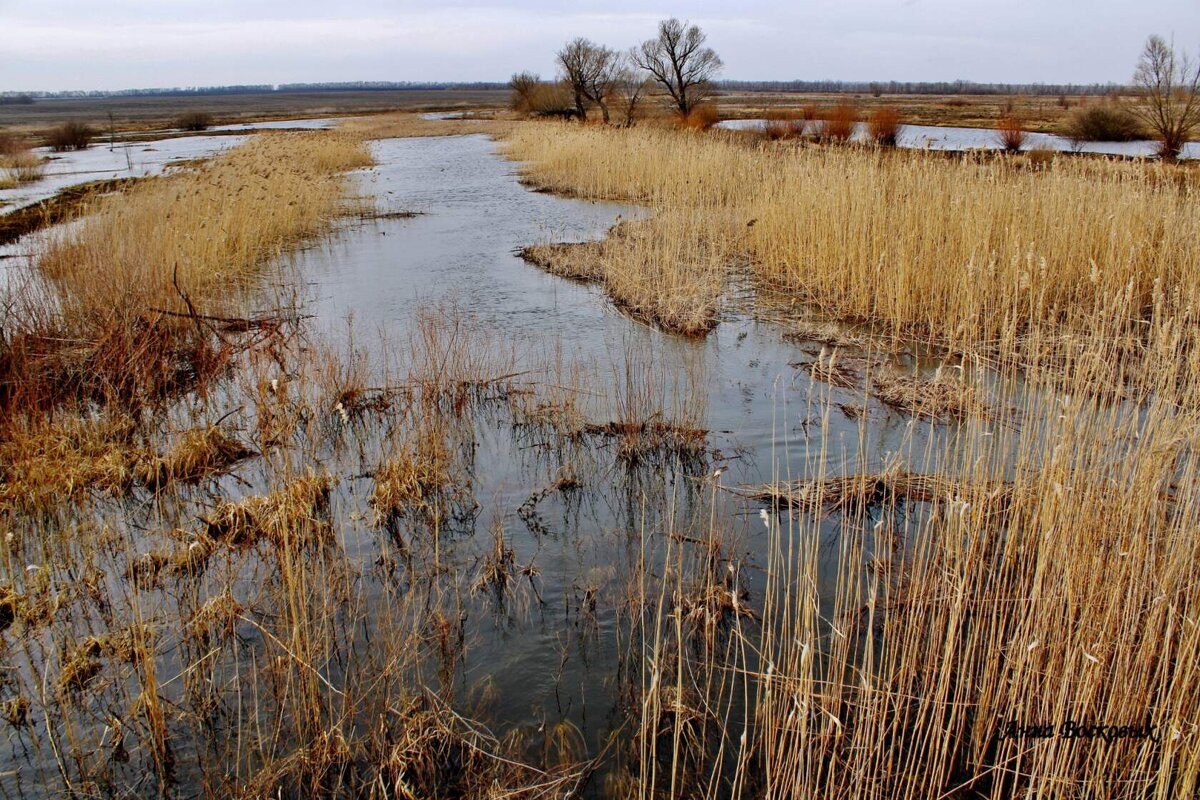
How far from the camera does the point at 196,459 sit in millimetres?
6039

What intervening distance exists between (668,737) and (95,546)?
3.97m

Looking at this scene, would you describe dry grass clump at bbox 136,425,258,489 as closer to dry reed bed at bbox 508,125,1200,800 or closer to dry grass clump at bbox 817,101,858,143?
dry reed bed at bbox 508,125,1200,800

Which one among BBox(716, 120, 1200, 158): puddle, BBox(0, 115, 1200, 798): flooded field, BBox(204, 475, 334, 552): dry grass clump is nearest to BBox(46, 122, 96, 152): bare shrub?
BBox(716, 120, 1200, 158): puddle

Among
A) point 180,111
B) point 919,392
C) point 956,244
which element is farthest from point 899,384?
point 180,111

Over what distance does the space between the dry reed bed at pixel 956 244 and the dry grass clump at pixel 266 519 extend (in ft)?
16.9

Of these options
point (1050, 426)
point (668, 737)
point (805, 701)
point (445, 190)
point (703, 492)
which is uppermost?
point (445, 190)

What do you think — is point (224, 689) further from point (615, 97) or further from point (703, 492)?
point (615, 97)

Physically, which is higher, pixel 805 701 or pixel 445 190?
pixel 445 190

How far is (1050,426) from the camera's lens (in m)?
3.67

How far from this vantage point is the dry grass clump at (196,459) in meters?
5.90

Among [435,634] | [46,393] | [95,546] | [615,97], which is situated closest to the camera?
[435,634]

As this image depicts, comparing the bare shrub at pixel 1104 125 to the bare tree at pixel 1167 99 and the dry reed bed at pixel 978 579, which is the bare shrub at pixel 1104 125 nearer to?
the bare tree at pixel 1167 99

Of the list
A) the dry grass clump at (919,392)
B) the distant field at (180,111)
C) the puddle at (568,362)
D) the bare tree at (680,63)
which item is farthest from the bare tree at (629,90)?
the distant field at (180,111)

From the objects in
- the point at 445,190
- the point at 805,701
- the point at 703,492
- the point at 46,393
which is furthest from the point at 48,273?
the point at 445,190
